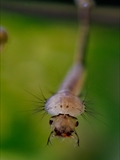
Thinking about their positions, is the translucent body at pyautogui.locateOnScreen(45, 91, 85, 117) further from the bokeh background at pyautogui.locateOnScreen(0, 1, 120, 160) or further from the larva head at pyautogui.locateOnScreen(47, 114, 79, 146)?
the bokeh background at pyautogui.locateOnScreen(0, 1, 120, 160)

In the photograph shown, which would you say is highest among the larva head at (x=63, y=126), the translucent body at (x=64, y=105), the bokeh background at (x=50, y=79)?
the bokeh background at (x=50, y=79)

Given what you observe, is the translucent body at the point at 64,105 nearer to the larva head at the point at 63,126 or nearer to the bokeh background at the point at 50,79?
the larva head at the point at 63,126

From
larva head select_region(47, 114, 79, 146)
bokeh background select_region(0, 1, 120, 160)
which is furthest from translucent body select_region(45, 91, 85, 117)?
bokeh background select_region(0, 1, 120, 160)

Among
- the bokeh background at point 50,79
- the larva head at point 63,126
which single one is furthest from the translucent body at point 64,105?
the bokeh background at point 50,79

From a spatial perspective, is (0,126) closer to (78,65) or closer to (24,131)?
(24,131)

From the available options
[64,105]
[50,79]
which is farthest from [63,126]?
[50,79]

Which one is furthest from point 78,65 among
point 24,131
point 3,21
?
point 3,21

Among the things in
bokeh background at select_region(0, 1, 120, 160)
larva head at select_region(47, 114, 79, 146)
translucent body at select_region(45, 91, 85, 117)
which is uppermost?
bokeh background at select_region(0, 1, 120, 160)
